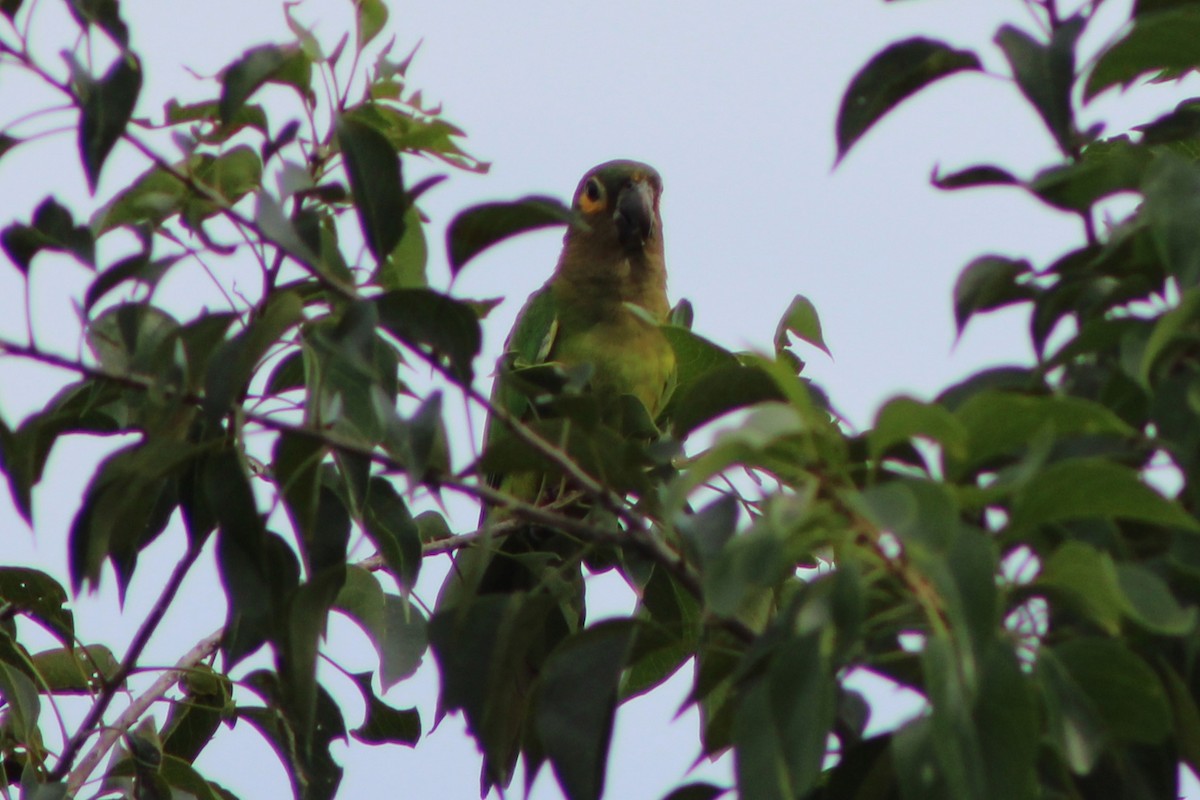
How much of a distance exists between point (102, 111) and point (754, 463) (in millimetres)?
725

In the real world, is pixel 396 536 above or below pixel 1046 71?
below

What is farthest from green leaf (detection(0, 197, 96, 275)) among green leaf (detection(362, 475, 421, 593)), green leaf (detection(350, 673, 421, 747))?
green leaf (detection(350, 673, 421, 747))

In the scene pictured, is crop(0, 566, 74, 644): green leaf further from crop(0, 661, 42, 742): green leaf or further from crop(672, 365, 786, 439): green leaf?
crop(672, 365, 786, 439): green leaf

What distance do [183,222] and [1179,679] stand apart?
1.16 m

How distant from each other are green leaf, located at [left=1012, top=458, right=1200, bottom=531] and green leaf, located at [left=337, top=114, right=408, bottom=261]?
0.65 metres

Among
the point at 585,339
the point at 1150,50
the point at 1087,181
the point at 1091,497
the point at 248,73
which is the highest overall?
the point at 585,339

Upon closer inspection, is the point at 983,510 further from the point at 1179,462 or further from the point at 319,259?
the point at 319,259

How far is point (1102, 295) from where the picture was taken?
1447 millimetres

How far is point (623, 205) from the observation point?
4.62 metres

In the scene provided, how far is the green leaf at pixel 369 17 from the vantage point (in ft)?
6.00

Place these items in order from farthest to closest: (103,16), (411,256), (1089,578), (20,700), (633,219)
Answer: (633,219)
(20,700)
(411,256)
(103,16)
(1089,578)

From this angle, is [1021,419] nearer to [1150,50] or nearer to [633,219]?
[1150,50]

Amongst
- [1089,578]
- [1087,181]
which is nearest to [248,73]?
[1087,181]

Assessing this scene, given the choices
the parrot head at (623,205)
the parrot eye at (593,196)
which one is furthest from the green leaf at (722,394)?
the parrot eye at (593,196)
